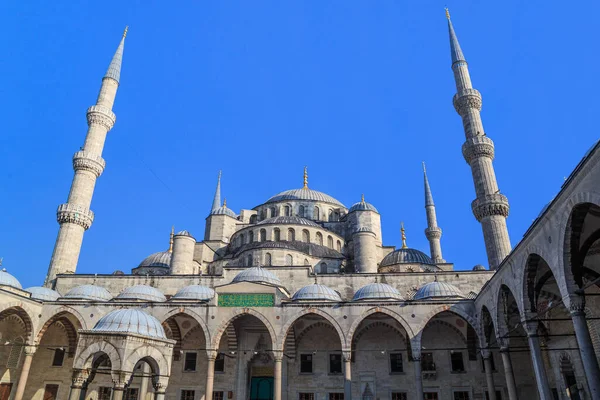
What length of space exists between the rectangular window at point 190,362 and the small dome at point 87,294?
428 cm

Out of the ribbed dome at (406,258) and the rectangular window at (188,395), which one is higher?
the ribbed dome at (406,258)

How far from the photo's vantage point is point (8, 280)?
17.8 metres

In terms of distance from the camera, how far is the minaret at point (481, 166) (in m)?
20.8

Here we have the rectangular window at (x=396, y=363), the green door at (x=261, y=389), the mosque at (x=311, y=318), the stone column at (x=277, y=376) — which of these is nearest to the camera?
the mosque at (x=311, y=318)

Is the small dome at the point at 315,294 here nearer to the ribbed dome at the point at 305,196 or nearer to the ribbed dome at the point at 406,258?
the ribbed dome at the point at 406,258

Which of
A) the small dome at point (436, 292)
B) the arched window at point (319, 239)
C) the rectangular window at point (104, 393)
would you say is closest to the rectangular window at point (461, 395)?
the small dome at point (436, 292)

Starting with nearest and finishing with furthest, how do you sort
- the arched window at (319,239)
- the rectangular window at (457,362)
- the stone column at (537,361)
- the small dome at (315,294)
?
1. the stone column at (537,361)
2. the small dome at (315,294)
3. the rectangular window at (457,362)
4. the arched window at (319,239)

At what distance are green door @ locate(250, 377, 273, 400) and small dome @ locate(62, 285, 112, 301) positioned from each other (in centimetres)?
733

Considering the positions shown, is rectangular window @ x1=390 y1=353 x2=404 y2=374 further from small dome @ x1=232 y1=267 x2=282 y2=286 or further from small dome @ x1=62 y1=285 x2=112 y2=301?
small dome @ x1=62 y1=285 x2=112 y2=301

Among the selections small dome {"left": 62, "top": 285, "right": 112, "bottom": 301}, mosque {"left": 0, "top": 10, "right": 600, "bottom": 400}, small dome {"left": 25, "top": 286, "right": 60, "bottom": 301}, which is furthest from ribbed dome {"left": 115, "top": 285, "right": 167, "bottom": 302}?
small dome {"left": 25, "top": 286, "right": 60, "bottom": 301}

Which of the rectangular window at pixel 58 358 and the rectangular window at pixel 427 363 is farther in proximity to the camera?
the rectangular window at pixel 58 358

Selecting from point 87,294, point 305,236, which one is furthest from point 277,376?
point 305,236

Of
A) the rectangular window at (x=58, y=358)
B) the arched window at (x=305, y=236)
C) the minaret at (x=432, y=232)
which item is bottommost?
the rectangular window at (x=58, y=358)

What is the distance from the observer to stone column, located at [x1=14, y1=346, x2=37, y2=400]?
1644 centimetres
